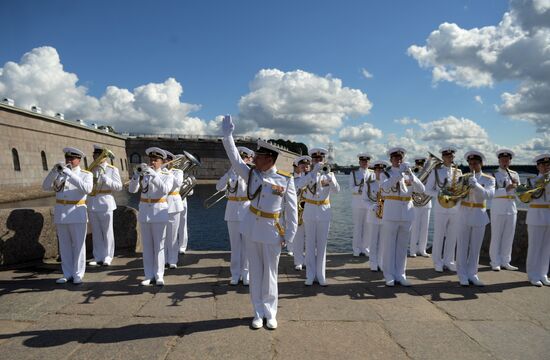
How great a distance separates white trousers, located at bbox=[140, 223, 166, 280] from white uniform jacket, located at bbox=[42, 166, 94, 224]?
1283 mm

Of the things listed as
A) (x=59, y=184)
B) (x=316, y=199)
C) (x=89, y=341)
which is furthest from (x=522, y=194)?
(x=59, y=184)

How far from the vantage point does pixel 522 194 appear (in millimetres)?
7082

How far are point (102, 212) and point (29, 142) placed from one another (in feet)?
99.1

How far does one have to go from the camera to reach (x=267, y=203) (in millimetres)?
4695

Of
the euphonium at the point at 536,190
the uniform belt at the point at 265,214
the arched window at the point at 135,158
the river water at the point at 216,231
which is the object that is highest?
the euphonium at the point at 536,190

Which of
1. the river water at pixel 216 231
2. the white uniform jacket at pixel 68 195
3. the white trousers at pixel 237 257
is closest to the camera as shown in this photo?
the white uniform jacket at pixel 68 195

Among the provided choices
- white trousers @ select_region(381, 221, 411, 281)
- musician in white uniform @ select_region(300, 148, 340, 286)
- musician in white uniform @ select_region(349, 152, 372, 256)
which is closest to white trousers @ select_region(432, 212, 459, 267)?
white trousers @ select_region(381, 221, 411, 281)

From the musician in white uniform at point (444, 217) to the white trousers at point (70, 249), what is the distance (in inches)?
280

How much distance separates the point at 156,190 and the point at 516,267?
8.29 metres

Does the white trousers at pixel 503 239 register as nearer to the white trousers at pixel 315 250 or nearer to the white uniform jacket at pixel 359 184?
the white uniform jacket at pixel 359 184

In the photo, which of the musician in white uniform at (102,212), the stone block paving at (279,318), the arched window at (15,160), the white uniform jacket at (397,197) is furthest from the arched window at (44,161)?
the white uniform jacket at (397,197)

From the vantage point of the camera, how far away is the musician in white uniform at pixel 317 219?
6520 mm

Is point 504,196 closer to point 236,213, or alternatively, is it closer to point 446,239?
point 446,239

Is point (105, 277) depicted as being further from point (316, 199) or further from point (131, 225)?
point (316, 199)
